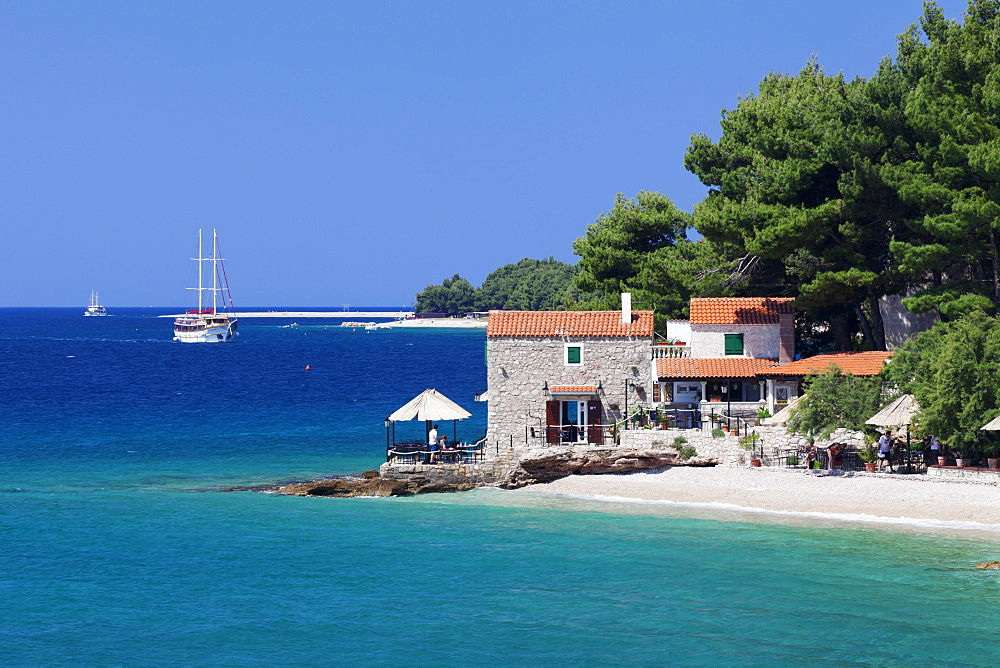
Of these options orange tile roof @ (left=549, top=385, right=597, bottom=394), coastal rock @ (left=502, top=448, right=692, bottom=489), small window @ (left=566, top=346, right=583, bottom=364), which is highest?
small window @ (left=566, top=346, right=583, bottom=364)

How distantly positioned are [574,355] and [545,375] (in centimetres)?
136

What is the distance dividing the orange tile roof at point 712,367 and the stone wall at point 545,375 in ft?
2.85

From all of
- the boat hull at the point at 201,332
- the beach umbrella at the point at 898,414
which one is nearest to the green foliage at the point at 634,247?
the beach umbrella at the point at 898,414

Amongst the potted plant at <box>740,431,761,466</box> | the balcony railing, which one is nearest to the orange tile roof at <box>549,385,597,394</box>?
the balcony railing

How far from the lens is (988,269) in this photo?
142 ft

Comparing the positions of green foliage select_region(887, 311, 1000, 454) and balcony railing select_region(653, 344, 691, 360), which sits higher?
balcony railing select_region(653, 344, 691, 360)

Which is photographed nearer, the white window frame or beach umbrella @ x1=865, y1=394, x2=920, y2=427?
beach umbrella @ x1=865, y1=394, x2=920, y2=427

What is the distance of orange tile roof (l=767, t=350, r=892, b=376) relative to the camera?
4128 cm

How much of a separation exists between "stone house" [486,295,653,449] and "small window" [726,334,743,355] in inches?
157

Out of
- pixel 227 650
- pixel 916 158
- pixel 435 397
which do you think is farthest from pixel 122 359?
pixel 227 650

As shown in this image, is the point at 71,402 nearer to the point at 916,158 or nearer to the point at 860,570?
the point at 916,158

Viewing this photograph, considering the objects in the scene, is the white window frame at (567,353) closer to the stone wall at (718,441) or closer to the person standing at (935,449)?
the stone wall at (718,441)

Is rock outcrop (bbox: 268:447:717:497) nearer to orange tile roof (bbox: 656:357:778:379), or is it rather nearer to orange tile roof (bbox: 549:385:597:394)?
orange tile roof (bbox: 549:385:597:394)

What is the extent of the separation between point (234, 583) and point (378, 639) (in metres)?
6.30
